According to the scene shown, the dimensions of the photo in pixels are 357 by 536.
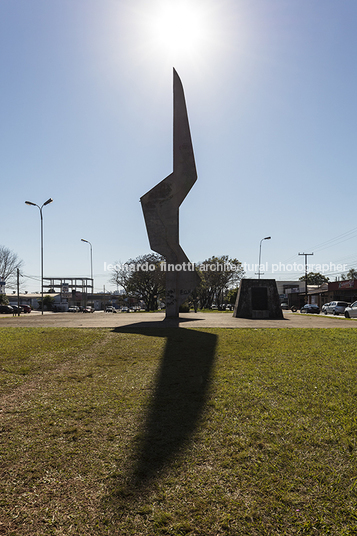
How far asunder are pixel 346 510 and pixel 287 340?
7.61 metres

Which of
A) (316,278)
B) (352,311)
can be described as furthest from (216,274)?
(316,278)

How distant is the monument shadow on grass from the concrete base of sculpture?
13.0 metres

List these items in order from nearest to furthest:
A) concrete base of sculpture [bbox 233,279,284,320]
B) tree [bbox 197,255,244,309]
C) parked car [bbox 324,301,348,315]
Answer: concrete base of sculpture [bbox 233,279,284,320] < parked car [bbox 324,301,348,315] < tree [bbox 197,255,244,309]

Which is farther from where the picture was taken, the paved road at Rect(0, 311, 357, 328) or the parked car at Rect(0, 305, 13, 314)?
the parked car at Rect(0, 305, 13, 314)

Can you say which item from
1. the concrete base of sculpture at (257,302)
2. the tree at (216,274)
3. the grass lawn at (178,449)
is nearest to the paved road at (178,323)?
the concrete base of sculpture at (257,302)

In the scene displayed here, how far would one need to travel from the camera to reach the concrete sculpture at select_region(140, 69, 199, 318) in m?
15.8

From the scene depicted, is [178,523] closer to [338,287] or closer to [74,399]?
[74,399]

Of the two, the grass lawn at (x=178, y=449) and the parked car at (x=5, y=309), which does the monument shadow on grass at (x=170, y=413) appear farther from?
the parked car at (x=5, y=309)

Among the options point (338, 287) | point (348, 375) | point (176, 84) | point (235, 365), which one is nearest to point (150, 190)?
point (176, 84)

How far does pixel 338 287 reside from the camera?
47.3m

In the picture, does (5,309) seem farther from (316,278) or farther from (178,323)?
(316,278)

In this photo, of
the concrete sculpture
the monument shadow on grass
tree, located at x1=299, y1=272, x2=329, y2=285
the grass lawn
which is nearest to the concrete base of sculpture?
the concrete sculpture

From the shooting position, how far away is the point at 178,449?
9.66 feet

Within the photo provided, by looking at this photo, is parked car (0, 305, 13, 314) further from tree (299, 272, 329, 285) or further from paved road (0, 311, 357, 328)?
tree (299, 272, 329, 285)
